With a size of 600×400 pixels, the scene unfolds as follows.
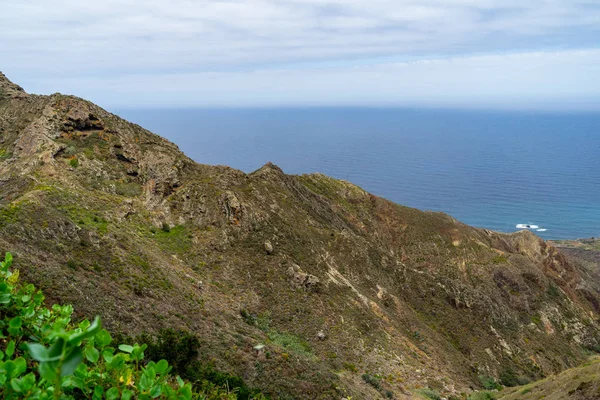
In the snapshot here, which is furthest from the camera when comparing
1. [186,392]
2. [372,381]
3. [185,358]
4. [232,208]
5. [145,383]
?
[232,208]

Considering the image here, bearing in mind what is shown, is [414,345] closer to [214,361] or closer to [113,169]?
[214,361]

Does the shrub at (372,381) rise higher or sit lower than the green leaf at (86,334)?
lower

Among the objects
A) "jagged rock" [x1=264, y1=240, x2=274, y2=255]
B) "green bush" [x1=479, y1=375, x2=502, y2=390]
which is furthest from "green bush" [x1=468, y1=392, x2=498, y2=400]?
"jagged rock" [x1=264, y1=240, x2=274, y2=255]

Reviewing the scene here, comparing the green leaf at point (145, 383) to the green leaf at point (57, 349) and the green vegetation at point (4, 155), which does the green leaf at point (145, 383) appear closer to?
the green leaf at point (57, 349)

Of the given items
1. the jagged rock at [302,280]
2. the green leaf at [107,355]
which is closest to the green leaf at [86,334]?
the green leaf at [107,355]

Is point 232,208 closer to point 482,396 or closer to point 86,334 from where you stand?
point 482,396

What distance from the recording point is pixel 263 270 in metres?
35.4

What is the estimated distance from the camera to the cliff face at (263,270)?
74.7 feet

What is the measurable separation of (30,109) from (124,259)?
29.3 meters

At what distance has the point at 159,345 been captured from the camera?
16406 mm

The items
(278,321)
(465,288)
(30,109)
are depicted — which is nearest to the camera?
(278,321)

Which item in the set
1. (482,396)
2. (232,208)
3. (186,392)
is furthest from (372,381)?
(186,392)

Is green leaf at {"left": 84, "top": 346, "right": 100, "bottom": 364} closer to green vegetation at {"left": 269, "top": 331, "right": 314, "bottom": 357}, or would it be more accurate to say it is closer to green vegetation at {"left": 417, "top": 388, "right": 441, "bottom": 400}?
green vegetation at {"left": 269, "top": 331, "right": 314, "bottom": 357}

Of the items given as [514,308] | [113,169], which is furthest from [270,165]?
[514,308]
